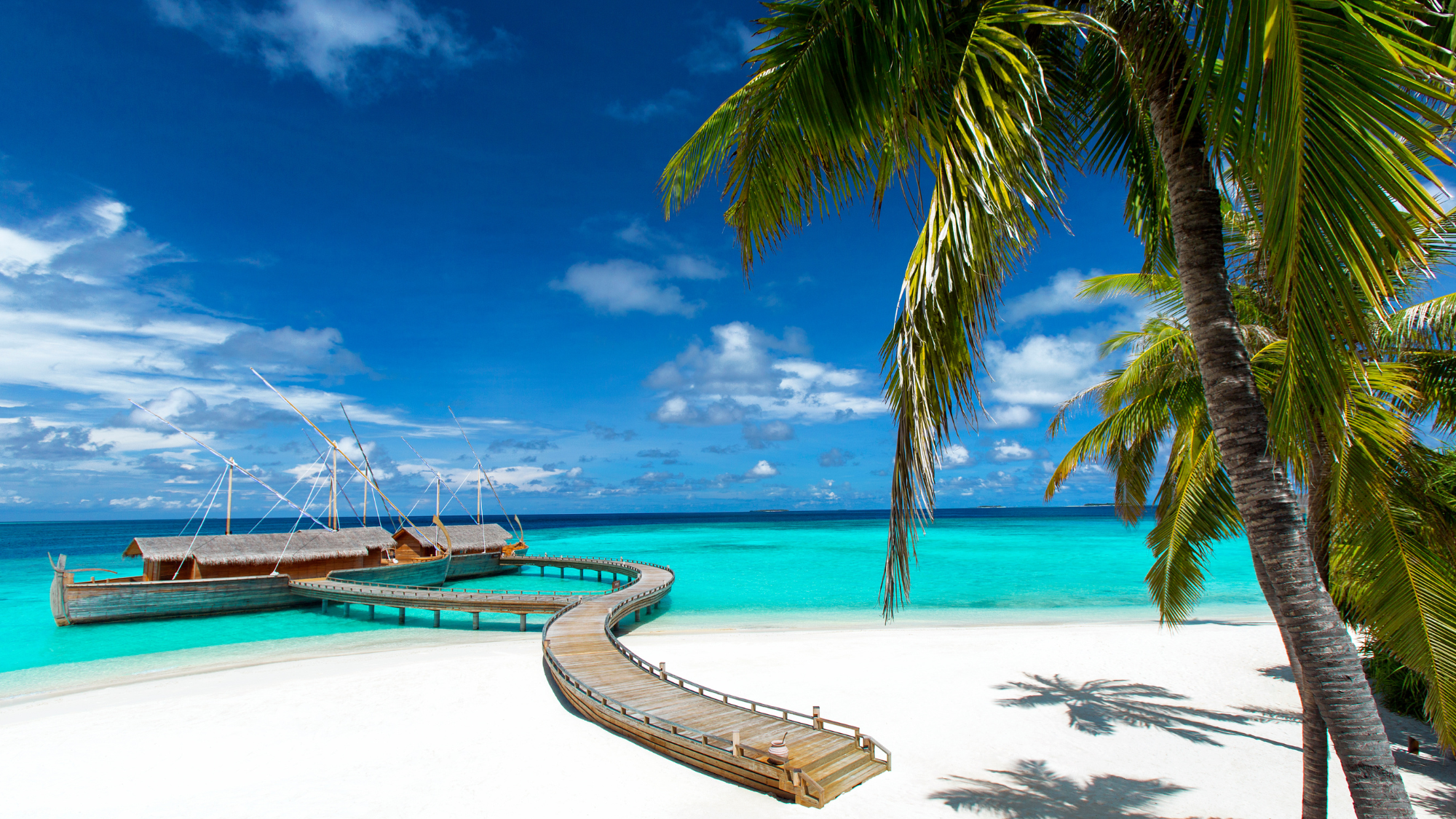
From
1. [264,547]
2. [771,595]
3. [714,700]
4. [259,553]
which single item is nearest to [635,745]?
[714,700]

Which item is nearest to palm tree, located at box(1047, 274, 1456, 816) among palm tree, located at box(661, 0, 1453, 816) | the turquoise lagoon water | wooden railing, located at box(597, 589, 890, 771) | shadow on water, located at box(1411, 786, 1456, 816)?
palm tree, located at box(661, 0, 1453, 816)

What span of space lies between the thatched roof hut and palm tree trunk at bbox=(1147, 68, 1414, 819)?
109 feet

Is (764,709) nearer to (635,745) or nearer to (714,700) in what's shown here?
(714,700)

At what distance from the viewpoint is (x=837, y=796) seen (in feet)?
28.1

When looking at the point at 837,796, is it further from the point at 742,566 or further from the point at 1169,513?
the point at 742,566

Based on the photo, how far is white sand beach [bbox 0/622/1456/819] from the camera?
28.4 feet

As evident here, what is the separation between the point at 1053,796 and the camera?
28.5ft

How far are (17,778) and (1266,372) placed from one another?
1838cm

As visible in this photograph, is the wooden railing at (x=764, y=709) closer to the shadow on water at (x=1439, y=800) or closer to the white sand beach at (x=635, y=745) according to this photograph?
the white sand beach at (x=635, y=745)

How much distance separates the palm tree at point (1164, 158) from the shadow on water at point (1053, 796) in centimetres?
573

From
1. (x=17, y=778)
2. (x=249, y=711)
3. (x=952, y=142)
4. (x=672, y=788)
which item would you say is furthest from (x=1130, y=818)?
(x=17, y=778)

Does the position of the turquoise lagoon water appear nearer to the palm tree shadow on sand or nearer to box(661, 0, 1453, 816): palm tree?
the palm tree shadow on sand

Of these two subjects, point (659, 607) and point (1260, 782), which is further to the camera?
point (659, 607)

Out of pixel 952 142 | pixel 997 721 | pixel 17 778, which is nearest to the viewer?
pixel 952 142
